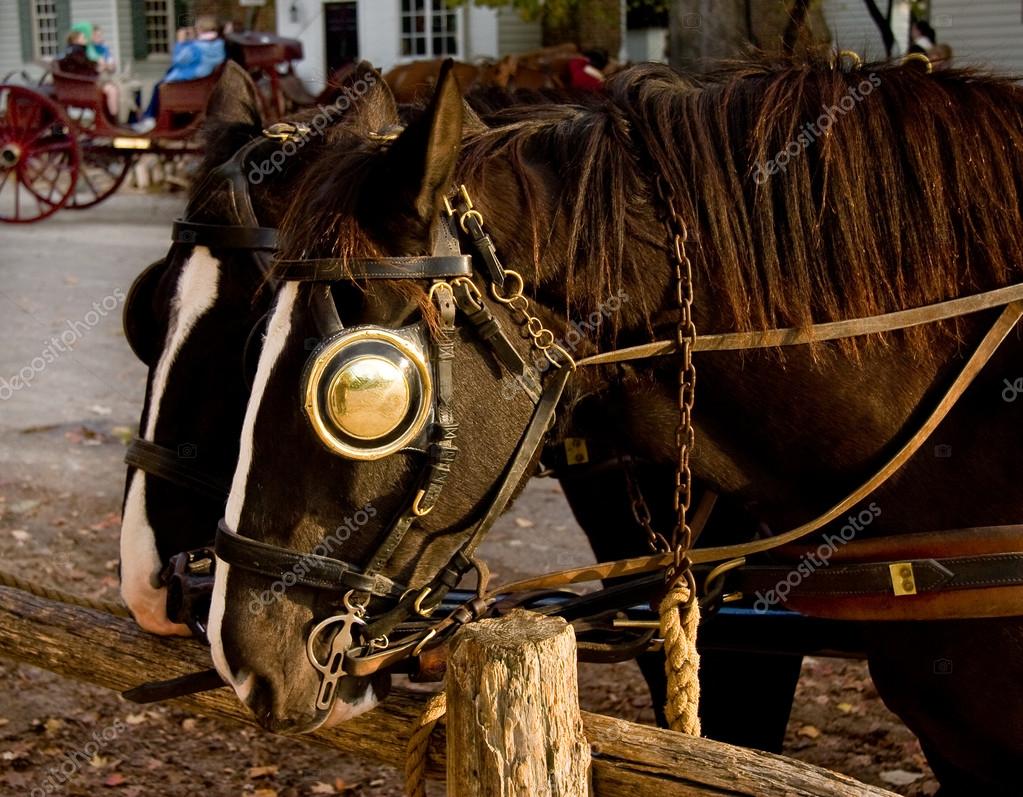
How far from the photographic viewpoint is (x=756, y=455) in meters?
2.04

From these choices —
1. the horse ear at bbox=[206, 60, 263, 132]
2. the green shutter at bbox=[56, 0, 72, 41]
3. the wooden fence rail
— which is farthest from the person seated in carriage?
the wooden fence rail

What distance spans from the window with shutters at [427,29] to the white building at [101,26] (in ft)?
17.2

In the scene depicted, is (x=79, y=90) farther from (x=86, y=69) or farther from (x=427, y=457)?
(x=427, y=457)

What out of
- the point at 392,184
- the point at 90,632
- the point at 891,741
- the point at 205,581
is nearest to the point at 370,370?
the point at 392,184

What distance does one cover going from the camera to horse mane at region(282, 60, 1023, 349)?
190cm

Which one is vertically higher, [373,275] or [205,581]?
[373,275]

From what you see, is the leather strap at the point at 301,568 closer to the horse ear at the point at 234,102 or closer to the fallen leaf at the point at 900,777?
the horse ear at the point at 234,102

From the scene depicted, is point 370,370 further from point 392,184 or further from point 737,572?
point 737,572

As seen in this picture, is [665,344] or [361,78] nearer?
[665,344]

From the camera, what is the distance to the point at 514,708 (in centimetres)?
163

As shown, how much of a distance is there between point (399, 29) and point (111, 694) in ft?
65.5

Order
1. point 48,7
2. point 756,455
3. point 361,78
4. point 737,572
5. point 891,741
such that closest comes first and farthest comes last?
point 756,455
point 737,572
point 361,78
point 891,741
point 48,7

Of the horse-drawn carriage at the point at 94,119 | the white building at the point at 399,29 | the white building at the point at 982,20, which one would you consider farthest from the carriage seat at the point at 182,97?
the white building at the point at 982,20

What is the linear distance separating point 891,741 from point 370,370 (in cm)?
305
